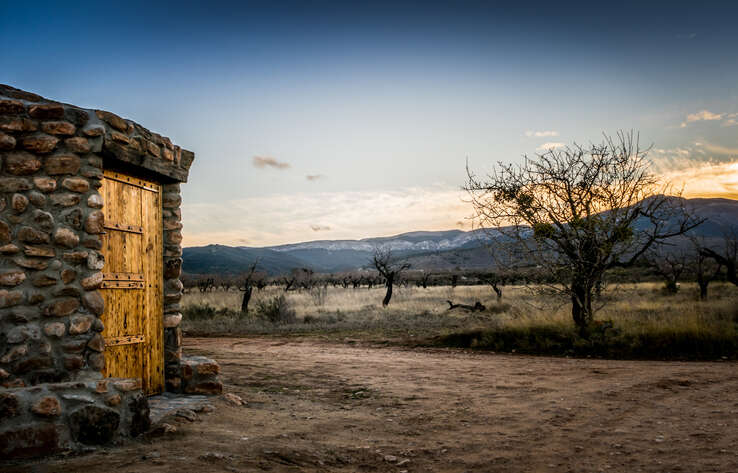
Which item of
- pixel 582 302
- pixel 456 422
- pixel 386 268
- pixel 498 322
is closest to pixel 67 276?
pixel 456 422

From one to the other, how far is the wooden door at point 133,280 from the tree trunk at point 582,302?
9494 millimetres

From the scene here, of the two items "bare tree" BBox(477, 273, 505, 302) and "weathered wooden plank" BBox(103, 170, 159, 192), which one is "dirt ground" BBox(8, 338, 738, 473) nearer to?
"weathered wooden plank" BBox(103, 170, 159, 192)

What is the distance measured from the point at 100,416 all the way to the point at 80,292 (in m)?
1.20

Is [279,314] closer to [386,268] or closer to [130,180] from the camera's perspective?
[386,268]

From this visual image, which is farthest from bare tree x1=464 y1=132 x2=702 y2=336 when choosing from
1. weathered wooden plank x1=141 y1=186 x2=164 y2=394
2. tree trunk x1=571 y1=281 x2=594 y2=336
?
weathered wooden plank x1=141 y1=186 x2=164 y2=394

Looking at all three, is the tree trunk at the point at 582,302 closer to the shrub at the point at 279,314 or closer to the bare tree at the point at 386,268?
the shrub at the point at 279,314

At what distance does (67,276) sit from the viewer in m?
4.87

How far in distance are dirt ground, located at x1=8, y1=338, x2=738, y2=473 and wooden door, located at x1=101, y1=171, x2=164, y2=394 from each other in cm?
109

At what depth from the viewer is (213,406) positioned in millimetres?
6016

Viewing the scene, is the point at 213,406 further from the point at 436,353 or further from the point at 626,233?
the point at 626,233

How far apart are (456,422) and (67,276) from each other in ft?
14.3

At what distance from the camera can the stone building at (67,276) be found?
4438 millimetres

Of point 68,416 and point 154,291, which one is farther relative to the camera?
point 154,291

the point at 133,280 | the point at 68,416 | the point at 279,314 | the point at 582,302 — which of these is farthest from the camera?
the point at 279,314
